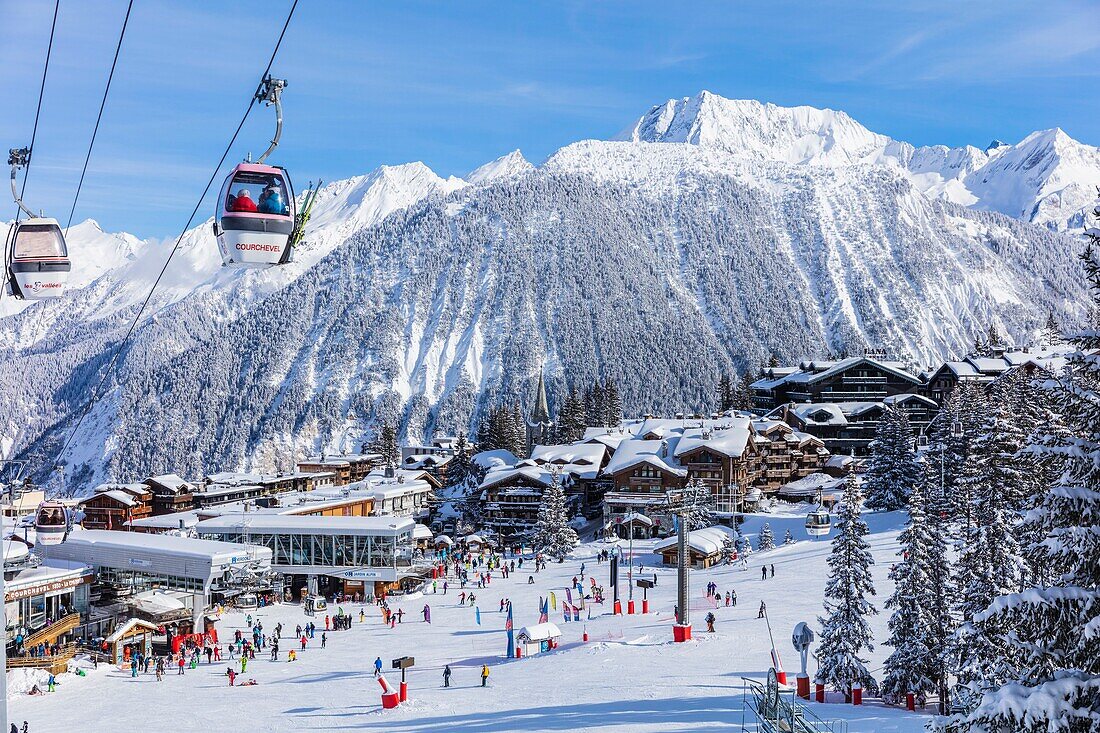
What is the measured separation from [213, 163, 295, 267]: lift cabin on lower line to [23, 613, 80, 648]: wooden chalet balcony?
31.5m

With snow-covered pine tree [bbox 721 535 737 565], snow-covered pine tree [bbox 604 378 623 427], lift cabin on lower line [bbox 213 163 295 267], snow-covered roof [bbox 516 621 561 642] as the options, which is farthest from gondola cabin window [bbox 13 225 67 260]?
snow-covered pine tree [bbox 604 378 623 427]

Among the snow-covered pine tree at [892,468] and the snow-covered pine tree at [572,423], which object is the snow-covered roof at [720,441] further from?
the snow-covered pine tree at [572,423]

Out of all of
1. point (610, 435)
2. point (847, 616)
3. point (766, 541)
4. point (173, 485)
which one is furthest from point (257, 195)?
point (610, 435)

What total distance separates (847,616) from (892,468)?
3698cm

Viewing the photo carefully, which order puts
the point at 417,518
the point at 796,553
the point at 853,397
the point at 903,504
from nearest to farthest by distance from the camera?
1. the point at 796,553
2. the point at 903,504
3. the point at 417,518
4. the point at 853,397

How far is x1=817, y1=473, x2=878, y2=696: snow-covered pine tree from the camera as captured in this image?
2908 centimetres

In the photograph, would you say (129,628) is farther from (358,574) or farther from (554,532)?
(554,532)

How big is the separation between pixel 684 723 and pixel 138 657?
949 inches

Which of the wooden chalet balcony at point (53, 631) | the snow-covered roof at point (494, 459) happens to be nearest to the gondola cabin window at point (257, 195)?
the wooden chalet balcony at point (53, 631)

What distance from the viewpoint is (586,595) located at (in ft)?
167

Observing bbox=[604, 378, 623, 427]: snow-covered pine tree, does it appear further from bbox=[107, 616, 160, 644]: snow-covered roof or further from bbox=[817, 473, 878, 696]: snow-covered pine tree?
bbox=[817, 473, 878, 696]: snow-covered pine tree

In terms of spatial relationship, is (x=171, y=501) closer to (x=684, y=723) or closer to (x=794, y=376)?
(x=794, y=376)

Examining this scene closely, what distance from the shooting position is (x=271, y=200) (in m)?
16.2

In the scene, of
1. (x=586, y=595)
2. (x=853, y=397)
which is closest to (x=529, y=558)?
(x=586, y=595)
